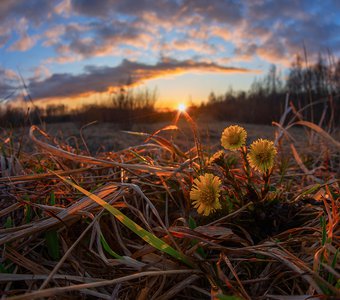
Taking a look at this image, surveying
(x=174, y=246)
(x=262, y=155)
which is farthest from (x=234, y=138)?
(x=174, y=246)

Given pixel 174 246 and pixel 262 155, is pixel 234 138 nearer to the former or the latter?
pixel 262 155

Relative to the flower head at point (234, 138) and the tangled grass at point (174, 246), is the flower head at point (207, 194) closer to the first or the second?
the tangled grass at point (174, 246)

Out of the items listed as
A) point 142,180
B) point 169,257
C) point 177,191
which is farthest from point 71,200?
point 169,257

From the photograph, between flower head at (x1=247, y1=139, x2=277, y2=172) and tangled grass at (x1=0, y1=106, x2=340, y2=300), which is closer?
tangled grass at (x1=0, y1=106, x2=340, y2=300)

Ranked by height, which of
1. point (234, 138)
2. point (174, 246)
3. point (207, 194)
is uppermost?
point (234, 138)

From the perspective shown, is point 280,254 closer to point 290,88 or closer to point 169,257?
point 169,257

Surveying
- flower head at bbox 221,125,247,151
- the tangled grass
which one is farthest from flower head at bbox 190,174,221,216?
flower head at bbox 221,125,247,151

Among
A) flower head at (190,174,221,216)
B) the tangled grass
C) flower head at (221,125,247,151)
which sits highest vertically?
flower head at (221,125,247,151)

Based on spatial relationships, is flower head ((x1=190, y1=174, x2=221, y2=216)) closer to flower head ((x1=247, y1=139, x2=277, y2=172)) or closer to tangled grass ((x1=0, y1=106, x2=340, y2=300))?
tangled grass ((x1=0, y1=106, x2=340, y2=300))

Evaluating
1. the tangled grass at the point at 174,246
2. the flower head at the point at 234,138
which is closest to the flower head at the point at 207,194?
the tangled grass at the point at 174,246
